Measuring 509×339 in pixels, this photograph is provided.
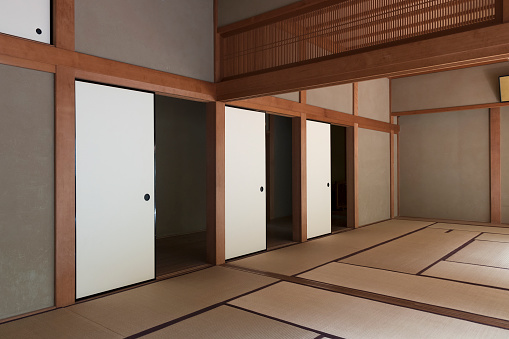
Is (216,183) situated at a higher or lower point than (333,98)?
lower

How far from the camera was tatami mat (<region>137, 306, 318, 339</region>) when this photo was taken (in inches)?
101

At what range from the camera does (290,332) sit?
8.57 ft

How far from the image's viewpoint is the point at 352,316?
9.47 feet

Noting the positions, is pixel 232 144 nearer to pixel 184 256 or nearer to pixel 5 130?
pixel 184 256

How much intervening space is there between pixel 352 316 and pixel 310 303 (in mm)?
380

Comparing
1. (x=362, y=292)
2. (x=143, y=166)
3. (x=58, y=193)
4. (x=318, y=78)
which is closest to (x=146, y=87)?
(x=143, y=166)

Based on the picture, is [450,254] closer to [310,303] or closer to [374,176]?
[310,303]

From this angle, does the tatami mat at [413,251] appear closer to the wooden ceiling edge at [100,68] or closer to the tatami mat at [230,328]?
the tatami mat at [230,328]

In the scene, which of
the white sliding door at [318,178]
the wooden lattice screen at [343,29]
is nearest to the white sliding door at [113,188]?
the wooden lattice screen at [343,29]

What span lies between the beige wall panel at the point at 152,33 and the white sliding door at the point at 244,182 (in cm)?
73

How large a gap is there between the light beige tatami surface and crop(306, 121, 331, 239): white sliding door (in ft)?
3.77

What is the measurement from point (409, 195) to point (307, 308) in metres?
6.35

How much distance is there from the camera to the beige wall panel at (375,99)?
7.39 metres

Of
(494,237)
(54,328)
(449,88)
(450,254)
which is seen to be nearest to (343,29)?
(450,254)
